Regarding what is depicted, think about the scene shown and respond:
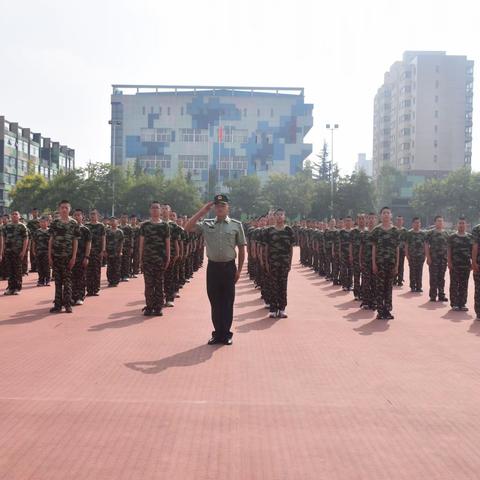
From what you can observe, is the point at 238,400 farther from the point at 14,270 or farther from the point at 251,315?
the point at 14,270

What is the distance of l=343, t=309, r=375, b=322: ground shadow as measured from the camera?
1204 cm

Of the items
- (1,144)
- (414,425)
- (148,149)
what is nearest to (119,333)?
(414,425)

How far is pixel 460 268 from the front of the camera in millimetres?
13688

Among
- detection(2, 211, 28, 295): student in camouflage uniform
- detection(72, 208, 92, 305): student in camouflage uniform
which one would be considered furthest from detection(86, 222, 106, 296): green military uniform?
detection(72, 208, 92, 305): student in camouflage uniform

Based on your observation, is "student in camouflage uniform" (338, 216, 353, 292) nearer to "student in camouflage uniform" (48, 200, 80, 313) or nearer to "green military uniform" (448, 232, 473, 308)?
"green military uniform" (448, 232, 473, 308)

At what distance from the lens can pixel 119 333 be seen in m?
9.84

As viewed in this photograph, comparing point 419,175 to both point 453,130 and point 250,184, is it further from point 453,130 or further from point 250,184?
point 250,184

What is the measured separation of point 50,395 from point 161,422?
4.53 feet

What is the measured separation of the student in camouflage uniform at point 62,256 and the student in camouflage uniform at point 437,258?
8.27 meters

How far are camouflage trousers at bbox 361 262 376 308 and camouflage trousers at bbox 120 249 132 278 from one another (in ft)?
28.6

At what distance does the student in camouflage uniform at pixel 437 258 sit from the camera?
15.4m

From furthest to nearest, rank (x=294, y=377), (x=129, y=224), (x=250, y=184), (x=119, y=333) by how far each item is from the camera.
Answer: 1. (x=250, y=184)
2. (x=129, y=224)
3. (x=119, y=333)
4. (x=294, y=377)

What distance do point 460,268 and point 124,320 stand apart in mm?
7045

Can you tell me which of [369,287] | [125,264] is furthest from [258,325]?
[125,264]
